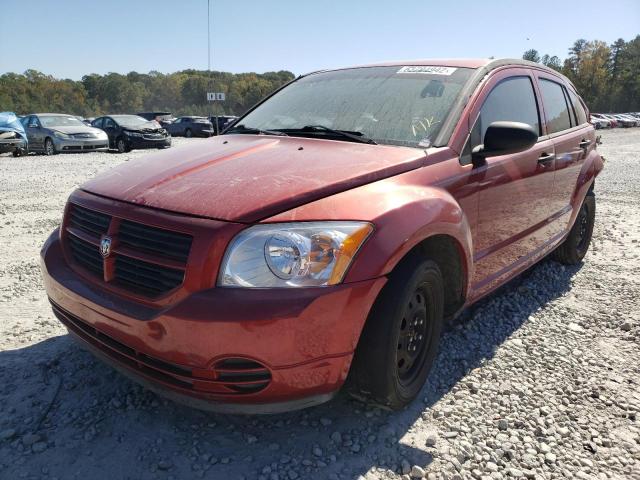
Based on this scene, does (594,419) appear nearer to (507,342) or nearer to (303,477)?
(507,342)

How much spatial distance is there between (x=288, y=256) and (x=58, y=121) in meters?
17.8

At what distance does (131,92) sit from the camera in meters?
91.6

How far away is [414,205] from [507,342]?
1.53 meters

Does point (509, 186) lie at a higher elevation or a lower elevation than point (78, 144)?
higher

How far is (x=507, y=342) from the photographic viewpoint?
3268 millimetres

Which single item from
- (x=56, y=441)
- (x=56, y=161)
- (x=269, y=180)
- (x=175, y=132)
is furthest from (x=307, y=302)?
(x=175, y=132)

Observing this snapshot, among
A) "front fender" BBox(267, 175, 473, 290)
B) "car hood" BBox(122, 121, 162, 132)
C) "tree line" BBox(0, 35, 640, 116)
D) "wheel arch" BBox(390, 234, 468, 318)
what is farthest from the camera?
"tree line" BBox(0, 35, 640, 116)

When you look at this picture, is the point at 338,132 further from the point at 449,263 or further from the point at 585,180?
the point at 585,180

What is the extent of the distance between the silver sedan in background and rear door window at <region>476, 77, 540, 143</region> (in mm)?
15705

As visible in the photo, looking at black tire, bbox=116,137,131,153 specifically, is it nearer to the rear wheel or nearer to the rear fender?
the rear wheel

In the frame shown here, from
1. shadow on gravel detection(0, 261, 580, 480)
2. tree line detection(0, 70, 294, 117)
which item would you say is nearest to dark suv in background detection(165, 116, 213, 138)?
tree line detection(0, 70, 294, 117)

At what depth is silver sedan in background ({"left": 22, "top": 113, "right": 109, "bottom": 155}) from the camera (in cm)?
1609

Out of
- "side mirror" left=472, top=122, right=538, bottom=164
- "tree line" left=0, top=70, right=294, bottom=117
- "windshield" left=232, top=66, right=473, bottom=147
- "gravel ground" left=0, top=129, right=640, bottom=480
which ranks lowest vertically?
"gravel ground" left=0, top=129, right=640, bottom=480

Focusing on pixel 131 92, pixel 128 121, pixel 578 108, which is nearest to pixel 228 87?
pixel 131 92
